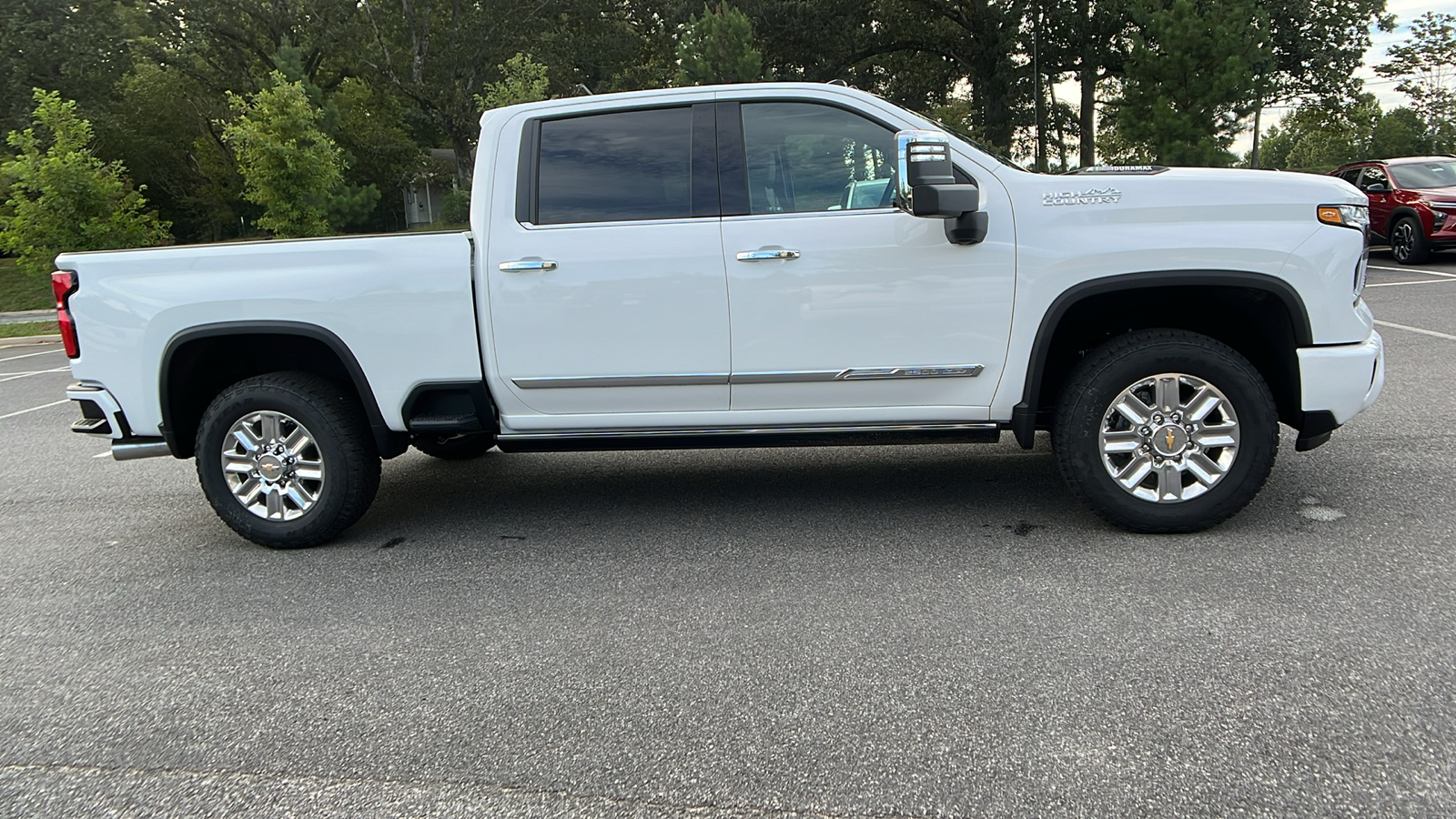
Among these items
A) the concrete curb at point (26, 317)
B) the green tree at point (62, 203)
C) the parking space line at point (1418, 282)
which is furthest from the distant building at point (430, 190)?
the parking space line at point (1418, 282)

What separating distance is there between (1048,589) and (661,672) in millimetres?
1522

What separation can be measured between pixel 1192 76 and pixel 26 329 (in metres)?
25.3

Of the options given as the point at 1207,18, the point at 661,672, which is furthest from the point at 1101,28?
the point at 661,672

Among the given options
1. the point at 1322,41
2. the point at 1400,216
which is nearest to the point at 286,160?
the point at 1400,216

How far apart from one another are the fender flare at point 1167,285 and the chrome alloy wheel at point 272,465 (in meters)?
3.28

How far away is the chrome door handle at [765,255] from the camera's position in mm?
4395

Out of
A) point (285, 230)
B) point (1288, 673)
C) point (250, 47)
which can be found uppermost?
point (250, 47)

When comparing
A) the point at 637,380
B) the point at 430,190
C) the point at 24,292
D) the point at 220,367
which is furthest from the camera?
the point at 430,190

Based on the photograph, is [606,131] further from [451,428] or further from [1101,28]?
[1101,28]

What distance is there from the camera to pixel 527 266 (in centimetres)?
452

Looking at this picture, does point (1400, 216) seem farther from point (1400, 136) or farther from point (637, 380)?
point (1400, 136)

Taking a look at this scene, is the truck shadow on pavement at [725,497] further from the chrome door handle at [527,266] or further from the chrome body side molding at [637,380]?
the chrome door handle at [527,266]

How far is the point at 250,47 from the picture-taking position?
116ft

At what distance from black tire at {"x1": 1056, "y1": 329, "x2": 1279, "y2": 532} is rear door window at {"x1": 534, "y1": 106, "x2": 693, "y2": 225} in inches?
74.7
